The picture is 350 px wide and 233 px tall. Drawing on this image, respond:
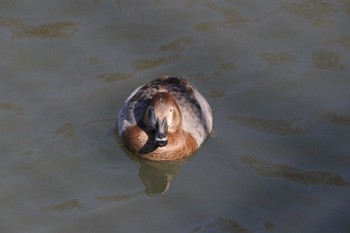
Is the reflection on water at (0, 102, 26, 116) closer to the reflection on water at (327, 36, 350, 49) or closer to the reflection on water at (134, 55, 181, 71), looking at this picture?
the reflection on water at (134, 55, 181, 71)

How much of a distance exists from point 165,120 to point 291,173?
137cm

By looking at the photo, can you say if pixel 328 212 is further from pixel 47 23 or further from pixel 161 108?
Answer: pixel 47 23

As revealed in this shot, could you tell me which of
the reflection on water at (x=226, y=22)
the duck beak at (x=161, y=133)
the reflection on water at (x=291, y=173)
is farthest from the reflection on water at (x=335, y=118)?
the reflection on water at (x=226, y=22)

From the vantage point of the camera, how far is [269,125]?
10.1 metres

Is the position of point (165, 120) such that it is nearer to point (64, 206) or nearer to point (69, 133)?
point (69, 133)

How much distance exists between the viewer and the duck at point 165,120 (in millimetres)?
9930

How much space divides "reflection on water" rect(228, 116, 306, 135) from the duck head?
649 mm

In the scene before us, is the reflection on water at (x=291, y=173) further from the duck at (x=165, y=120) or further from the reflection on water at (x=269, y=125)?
the duck at (x=165, y=120)

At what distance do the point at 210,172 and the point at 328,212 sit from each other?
4.08 feet

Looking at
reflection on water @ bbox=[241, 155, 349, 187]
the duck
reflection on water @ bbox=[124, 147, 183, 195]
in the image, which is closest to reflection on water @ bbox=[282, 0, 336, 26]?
the duck

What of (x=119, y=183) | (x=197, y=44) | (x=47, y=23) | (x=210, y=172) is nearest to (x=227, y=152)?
(x=210, y=172)

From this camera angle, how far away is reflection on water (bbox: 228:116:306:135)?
1006 cm

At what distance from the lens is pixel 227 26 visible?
11.6m

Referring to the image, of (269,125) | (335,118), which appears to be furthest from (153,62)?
(335,118)
